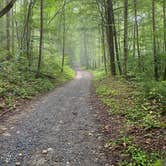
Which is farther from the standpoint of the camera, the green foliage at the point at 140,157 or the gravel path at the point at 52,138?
the gravel path at the point at 52,138

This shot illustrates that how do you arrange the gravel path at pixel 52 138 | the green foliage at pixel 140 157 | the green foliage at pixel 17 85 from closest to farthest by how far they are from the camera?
the green foliage at pixel 140 157 < the gravel path at pixel 52 138 < the green foliage at pixel 17 85

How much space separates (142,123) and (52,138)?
2.51 metres

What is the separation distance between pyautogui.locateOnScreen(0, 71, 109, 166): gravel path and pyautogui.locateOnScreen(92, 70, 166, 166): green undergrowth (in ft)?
1.93

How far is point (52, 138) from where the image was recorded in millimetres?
6324

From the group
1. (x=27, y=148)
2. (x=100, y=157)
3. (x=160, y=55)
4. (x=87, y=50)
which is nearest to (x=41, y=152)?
(x=27, y=148)

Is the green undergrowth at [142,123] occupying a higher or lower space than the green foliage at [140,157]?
higher

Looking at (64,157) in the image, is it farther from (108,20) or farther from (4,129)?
(108,20)

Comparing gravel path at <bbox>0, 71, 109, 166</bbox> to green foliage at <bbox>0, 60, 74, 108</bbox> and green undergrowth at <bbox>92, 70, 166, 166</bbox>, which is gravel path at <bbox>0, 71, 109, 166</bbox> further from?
green foliage at <bbox>0, 60, 74, 108</bbox>

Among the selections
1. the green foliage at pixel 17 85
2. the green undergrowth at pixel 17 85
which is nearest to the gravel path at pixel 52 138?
the green undergrowth at pixel 17 85

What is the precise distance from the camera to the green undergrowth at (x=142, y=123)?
493cm

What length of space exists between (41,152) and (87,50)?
2394 inches

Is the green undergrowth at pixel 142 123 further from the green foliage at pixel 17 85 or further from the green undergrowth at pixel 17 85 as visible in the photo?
the green foliage at pixel 17 85

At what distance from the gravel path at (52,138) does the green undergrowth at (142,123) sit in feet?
1.93

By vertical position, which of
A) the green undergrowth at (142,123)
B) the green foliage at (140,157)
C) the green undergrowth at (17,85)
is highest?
the green undergrowth at (17,85)
